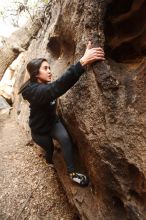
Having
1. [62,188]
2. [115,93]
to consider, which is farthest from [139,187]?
[62,188]

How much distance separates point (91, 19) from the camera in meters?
3.79

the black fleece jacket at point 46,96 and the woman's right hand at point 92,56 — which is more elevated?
the woman's right hand at point 92,56

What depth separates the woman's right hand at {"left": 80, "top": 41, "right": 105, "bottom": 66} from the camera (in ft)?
11.5

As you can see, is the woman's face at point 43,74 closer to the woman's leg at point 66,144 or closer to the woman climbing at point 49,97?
the woman climbing at point 49,97

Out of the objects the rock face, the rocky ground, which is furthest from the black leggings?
the rocky ground

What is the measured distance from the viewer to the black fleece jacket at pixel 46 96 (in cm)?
359

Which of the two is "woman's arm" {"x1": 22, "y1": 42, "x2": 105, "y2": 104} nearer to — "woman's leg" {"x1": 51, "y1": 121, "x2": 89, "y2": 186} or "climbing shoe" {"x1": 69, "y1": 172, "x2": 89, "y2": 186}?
"woman's leg" {"x1": 51, "y1": 121, "x2": 89, "y2": 186}

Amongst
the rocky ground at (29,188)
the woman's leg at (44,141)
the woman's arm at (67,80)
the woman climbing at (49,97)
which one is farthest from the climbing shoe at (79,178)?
the woman's arm at (67,80)

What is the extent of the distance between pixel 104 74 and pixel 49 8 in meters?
4.86

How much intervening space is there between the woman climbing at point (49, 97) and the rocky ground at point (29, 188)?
737 millimetres

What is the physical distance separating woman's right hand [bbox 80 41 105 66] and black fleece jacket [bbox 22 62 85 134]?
72 mm

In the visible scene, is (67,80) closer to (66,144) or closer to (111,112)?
(111,112)

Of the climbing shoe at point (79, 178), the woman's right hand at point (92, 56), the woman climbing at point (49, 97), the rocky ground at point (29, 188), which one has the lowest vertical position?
the rocky ground at point (29, 188)

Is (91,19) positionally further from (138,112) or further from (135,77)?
(138,112)
